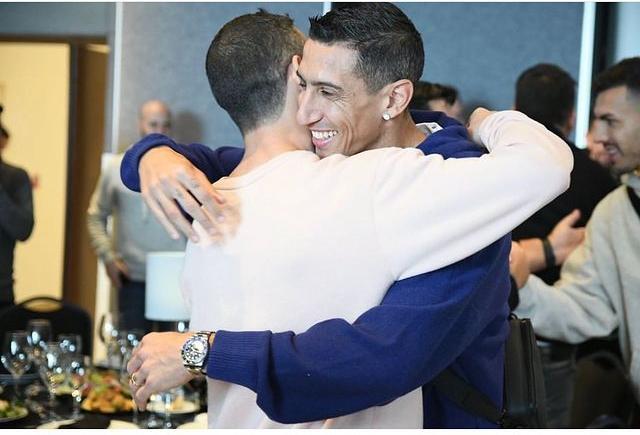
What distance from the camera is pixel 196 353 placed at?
149cm

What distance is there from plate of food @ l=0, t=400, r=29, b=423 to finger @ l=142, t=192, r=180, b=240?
4.30ft

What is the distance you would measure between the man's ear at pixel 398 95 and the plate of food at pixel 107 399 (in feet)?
4.68

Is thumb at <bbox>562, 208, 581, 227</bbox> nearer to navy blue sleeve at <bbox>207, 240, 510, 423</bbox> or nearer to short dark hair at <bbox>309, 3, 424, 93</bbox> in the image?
short dark hair at <bbox>309, 3, 424, 93</bbox>

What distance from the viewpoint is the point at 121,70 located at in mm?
5383

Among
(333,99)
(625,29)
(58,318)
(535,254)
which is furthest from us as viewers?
(625,29)

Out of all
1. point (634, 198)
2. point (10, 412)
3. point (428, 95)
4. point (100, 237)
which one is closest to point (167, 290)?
point (10, 412)

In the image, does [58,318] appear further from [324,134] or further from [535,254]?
[324,134]

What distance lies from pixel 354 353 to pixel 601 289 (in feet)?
5.27

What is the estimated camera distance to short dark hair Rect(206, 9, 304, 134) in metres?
1.70

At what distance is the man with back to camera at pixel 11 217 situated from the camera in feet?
14.7

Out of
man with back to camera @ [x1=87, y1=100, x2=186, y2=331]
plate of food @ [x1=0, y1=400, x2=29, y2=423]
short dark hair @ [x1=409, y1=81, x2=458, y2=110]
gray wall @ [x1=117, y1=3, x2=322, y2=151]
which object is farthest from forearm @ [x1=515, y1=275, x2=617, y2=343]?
gray wall @ [x1=117, y1=3, x2=322, y2=151]

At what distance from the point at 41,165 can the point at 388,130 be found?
6.58 m

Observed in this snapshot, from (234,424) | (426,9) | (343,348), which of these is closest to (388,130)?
(343,348)

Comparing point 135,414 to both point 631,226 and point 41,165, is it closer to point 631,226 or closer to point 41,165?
point 631,226
